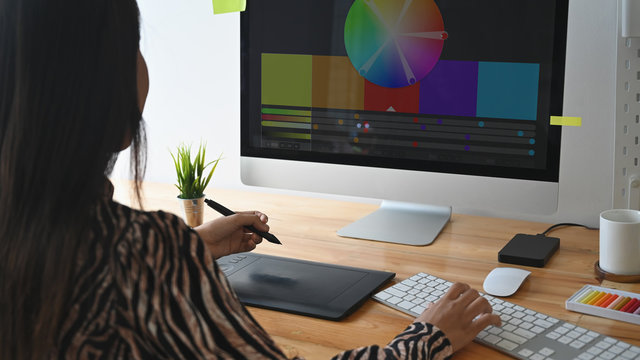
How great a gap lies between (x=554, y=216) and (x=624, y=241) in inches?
15.5

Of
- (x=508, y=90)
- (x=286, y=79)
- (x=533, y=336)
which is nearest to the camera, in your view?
(x=533, y=336)

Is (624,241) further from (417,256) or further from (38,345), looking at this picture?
(38,345)

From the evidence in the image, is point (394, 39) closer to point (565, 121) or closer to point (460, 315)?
point (565, 121)

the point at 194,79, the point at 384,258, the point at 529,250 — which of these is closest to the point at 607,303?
the point at 529,250

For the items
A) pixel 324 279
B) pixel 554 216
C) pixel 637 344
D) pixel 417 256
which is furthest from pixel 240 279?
pixel 554 216

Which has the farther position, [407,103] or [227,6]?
[227,6]

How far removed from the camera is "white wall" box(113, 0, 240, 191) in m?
1.78

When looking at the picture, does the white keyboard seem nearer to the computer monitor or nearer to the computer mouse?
the computer mouse

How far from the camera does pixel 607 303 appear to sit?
1005 mm

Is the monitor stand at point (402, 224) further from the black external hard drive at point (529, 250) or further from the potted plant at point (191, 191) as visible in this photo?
the potted plant at point (191, 191)

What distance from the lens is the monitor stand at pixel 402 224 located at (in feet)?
4.43

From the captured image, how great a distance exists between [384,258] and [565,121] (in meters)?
0.41

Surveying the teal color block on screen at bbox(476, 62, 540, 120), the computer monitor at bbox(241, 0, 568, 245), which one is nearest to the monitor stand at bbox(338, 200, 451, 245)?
the computer monitor at bbox(241, 0, 568, 245)

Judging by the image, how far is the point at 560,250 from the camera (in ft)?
4.28
